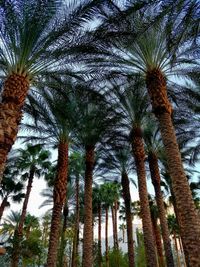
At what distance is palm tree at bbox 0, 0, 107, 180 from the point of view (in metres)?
9.20

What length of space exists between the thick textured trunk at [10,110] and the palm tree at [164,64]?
3.79 metres

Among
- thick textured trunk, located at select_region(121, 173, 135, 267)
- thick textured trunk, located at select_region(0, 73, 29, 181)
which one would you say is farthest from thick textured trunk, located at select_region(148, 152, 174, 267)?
thick textured trunk, located at select_region(0, 73, 29, 181)

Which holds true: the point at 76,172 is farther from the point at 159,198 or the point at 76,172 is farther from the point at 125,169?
the point at 159,198

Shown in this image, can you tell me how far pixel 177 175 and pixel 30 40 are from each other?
6708mm

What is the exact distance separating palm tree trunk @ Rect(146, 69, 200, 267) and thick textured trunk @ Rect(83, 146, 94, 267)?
24.4 ft

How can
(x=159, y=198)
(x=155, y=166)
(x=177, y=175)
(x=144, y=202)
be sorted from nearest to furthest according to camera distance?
1. (x=177, y=175)
2. (x=144, y=202)
3. (x=159, y=198)
4. (x=155, y=166)

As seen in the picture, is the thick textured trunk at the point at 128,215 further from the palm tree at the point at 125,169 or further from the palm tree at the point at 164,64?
the palm tree at the point at 164,64

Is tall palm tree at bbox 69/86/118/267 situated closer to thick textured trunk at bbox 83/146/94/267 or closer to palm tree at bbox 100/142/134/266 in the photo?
thick textured trunk at bbox 83/146/94/267

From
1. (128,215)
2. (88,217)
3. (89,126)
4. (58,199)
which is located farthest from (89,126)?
(128,215)

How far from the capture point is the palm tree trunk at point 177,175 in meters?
8.47

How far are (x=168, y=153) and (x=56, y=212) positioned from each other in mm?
7643

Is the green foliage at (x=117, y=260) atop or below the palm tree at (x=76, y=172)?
below

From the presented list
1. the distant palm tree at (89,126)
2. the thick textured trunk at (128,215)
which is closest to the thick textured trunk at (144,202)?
the distant palm tree at (89,126)

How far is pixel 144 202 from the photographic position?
16344 millimetres
